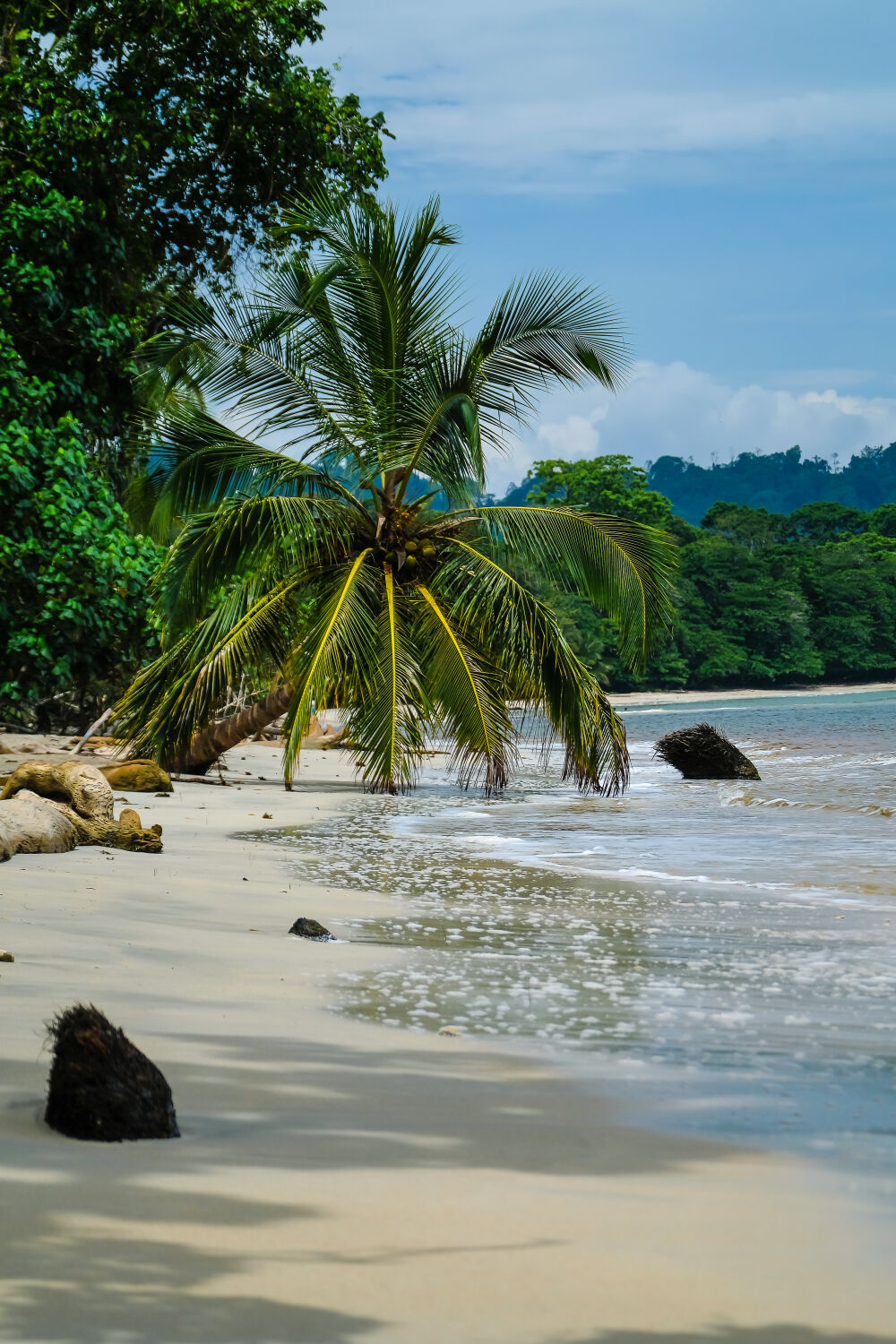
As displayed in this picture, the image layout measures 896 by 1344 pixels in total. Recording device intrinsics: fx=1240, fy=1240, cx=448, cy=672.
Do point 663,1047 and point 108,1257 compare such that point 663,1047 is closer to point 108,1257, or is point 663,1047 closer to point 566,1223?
point 566,1223

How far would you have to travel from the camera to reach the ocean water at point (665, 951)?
2.78m

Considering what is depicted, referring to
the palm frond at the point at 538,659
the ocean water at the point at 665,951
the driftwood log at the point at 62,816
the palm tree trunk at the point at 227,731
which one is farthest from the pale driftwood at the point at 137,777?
the palm frond at the point at 538,659

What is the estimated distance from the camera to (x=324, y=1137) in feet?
7.54

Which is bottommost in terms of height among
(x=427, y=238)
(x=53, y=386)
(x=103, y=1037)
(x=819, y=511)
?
(x=103, y=1037)

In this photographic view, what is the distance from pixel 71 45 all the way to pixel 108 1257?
53.8 ft

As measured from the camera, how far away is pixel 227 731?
13180 millimetres

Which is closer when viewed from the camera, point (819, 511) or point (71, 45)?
point (71, 45)

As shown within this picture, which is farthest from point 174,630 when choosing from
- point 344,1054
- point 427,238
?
point 344,1054

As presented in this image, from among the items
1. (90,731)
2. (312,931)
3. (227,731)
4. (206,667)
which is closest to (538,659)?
(206,667)

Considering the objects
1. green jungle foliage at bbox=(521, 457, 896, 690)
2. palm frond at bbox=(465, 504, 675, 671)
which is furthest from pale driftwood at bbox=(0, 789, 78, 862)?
green jungle foliage at bbox=(521, 457, 896, 690)

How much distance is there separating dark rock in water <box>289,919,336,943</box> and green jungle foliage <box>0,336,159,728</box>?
6.81 meters

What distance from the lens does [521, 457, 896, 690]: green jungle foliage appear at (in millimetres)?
70688

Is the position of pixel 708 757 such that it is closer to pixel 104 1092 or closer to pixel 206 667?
pixel 206 667

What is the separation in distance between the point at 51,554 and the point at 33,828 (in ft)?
18.1
